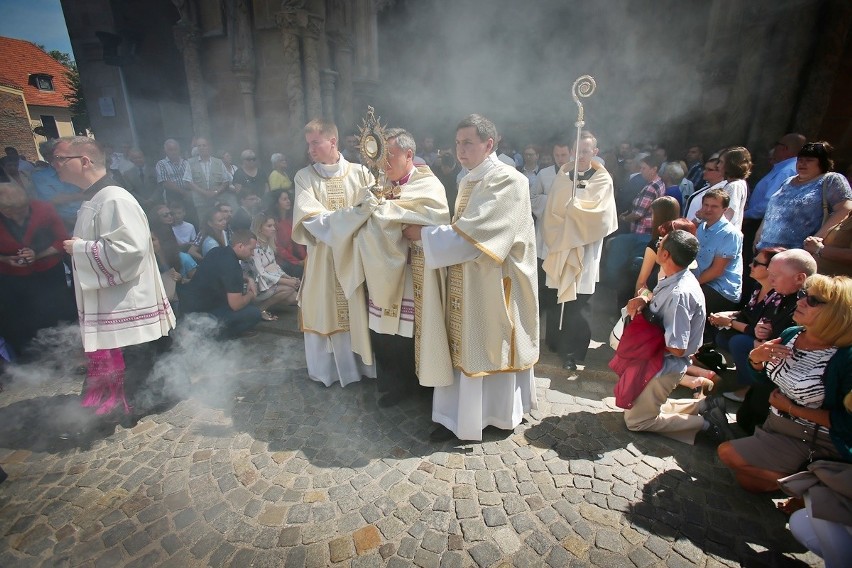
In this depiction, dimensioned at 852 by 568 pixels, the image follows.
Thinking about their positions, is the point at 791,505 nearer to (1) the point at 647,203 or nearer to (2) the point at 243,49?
(1) the point at 647,203

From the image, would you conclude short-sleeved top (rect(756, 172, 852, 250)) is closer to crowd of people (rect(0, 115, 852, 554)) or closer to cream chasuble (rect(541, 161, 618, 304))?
crowd of people (rect(0, 115, 852, 554))

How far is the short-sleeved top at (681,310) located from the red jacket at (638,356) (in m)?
0.09

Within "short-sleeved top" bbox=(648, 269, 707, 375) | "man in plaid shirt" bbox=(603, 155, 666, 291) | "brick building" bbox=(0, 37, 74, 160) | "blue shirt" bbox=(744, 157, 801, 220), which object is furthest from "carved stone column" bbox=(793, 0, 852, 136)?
"brick building" bbox=(0, 37, 74, 160)

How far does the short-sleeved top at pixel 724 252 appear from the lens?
393cm

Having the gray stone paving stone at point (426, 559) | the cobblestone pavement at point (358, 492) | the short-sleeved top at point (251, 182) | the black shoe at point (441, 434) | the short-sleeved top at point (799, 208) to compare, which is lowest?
the gray stone paving stone at point (426, 559)

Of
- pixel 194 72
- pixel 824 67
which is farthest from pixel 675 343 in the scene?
pixel 194 72

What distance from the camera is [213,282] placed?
5.02 m

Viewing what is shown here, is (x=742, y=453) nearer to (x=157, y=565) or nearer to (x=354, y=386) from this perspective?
(x=354, y=386)

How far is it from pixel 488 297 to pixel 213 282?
3563 mm

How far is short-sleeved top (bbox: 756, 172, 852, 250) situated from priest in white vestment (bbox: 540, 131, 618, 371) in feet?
5.64

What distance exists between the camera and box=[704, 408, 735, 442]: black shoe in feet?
10.3

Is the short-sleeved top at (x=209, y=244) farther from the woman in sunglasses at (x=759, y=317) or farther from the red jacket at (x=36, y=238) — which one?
the woman in sunglasses at (x=759, y=317)

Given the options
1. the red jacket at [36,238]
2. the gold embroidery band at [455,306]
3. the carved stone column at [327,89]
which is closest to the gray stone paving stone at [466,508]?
the gold embroidery band at [455,306]

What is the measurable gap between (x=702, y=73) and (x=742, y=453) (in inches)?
339
